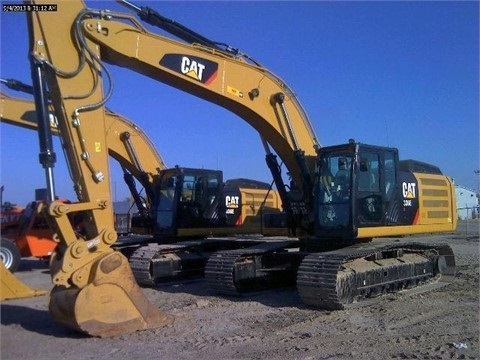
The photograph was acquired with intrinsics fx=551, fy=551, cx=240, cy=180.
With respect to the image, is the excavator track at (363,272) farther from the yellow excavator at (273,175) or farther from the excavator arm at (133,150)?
the excavator arm at (133,150)

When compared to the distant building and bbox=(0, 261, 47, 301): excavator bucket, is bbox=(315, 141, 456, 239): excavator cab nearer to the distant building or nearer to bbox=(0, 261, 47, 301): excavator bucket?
bbox=(0, 261, 47, 301): excavator bucket

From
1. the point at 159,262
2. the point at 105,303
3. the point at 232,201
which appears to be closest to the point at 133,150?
the point at 232,201

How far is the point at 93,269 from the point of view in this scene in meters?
6.79

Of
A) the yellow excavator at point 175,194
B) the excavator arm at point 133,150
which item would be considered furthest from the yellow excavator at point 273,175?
the excavator arm at point 133,150

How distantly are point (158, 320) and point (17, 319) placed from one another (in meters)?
1.78

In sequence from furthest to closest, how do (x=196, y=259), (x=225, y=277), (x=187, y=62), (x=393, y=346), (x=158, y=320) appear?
(x=196, y=259)
(x=225, y=277)
(x=187, y=62)
(x=158, y=320)
(x=393, y=346)

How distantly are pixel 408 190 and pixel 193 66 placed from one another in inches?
186

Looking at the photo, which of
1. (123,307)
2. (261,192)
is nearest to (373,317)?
(123,307)

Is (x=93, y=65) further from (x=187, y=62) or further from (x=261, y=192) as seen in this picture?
(x=261, y=192)

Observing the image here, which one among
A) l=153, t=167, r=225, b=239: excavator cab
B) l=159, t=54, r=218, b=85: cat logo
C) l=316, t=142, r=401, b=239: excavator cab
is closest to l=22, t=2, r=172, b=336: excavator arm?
l=159, t=54, r=218, b=85: cat logo

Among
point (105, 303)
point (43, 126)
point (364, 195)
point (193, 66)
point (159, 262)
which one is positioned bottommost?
point (105, 303)

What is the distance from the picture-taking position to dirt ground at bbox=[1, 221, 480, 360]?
243 inches

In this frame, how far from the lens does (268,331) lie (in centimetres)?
731
